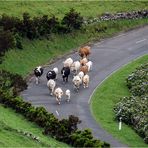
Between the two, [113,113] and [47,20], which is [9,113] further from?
[47,20]

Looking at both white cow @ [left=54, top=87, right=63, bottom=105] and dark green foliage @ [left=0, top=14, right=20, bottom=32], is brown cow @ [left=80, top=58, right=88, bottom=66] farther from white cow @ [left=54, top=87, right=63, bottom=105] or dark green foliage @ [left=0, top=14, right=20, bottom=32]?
white cow @ [left=54, top=87, right=63, bottom=105]

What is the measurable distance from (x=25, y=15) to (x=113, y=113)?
762 inches

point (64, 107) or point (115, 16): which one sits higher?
point (115, 16)

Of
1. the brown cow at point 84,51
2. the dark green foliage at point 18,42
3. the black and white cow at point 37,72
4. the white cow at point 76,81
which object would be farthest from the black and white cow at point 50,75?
the brown cow at point 84,51

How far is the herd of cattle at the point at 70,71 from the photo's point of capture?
5741 centimetres

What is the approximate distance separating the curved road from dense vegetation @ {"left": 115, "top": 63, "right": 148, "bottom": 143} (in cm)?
257

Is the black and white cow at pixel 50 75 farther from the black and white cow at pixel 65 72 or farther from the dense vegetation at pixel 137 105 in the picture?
the dense vegetation at pixel 137 105

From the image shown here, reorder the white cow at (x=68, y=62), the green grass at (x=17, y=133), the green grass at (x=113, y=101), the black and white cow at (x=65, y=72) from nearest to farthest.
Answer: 1. the green grass at (x=17, y=133)
2. the green grass at (x=113, y=101)
3. the black and white cow at (x=65, y=72)
4. the white cow at (x=68, y=62)

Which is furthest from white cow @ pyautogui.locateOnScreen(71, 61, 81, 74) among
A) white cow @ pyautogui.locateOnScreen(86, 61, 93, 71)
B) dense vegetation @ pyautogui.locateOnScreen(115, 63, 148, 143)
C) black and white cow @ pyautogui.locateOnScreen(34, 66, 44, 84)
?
dense vegetation @ pyautogui.locateOnScreen(115, 63, 148, 143)

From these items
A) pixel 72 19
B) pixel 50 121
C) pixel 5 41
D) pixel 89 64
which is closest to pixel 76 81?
pixel 89 64

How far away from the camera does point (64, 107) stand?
54.6m

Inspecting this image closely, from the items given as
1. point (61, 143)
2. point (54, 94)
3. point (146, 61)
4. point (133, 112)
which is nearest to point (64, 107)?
point (54, 94)

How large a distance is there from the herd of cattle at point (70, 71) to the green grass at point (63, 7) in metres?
9.77

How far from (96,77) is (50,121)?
17706mm
